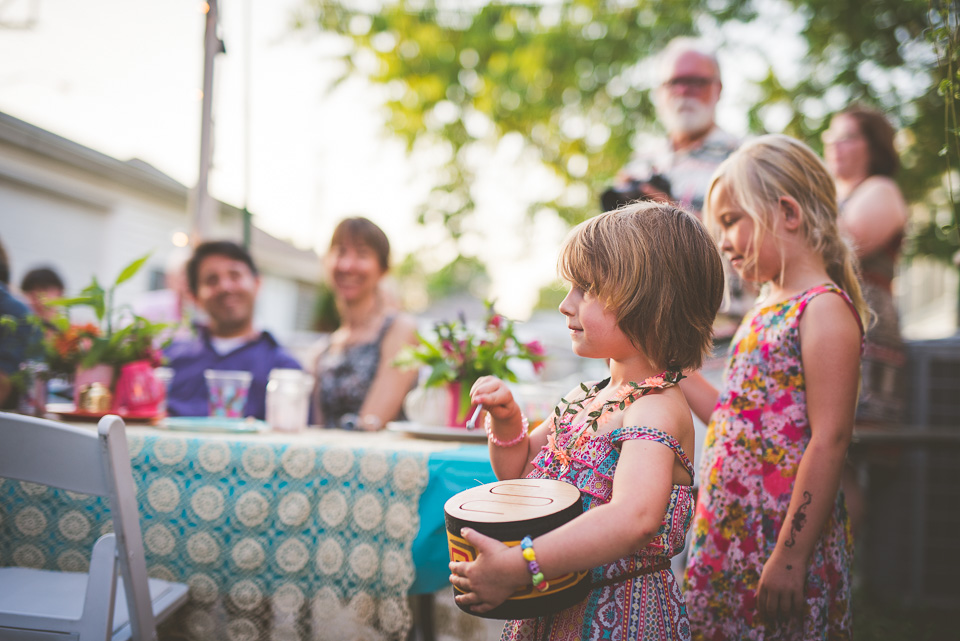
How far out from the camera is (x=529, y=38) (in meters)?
7.50

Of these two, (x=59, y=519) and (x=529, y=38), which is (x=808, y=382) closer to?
(x=59, y=519)

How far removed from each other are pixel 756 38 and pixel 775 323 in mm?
6127

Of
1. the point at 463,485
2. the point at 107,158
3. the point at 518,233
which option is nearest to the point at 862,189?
the point at 463,485

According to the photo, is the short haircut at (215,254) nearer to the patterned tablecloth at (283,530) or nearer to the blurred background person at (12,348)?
the blurred background person at (12,348)

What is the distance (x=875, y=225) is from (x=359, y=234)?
7.87ft

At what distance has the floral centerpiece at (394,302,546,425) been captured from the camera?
2.11 m

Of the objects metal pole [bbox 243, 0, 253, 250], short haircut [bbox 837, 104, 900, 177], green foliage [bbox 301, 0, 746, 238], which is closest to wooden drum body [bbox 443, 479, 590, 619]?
short haircut [bbox 837, 104, 900, 177]

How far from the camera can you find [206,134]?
370 cm

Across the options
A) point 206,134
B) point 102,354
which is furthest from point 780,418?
point 206,134

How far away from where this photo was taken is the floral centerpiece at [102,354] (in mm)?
Result: 2238

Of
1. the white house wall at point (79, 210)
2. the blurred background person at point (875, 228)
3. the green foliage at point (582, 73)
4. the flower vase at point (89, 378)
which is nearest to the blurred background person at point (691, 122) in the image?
the blurred background person at point (875, 228)

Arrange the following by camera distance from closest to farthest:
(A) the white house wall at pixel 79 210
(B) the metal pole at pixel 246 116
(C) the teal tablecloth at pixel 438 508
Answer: (C) the teal tablecloth at pixel 438 508
(B) the metal pole at pixel 246 116
(A) the white house wall at pixel 79 210

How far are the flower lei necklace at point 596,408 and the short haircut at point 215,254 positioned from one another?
2.46 metres

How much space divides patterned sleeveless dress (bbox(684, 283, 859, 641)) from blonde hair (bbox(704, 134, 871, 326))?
177 mm
